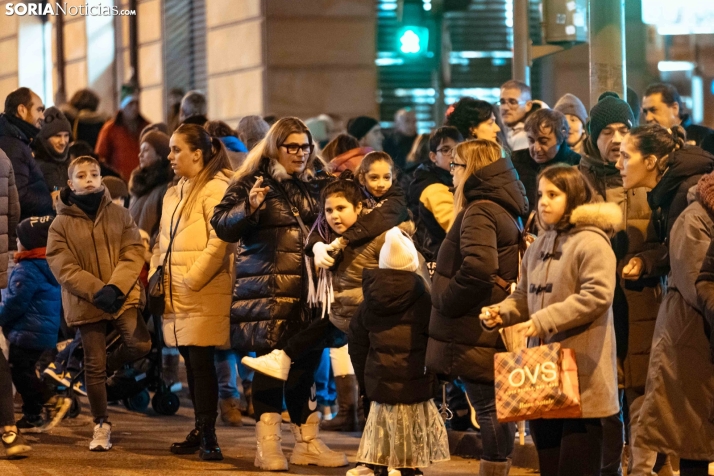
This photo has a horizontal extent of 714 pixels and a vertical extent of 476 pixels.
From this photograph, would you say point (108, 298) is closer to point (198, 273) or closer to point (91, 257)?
point (91, 257)

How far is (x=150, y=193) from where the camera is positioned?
35.7ft

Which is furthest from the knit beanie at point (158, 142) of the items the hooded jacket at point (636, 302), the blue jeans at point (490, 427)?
the blue jeans at point (490, 427)

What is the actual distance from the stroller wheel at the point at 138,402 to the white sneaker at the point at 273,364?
300 centimetres

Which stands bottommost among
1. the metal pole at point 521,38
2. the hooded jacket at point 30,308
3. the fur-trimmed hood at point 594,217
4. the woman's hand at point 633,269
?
the hooded jacket at point 30,308

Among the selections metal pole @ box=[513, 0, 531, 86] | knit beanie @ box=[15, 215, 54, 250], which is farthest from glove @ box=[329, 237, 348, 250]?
metal pole @ box=[513, 0, 531, 86]

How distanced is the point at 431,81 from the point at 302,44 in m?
2.03

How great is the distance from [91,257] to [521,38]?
172 inches

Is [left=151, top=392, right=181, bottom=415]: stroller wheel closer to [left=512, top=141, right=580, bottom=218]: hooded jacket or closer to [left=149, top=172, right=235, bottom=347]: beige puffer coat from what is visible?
[left=149, top=172, right=235, bottom=347]: beige puffer coat

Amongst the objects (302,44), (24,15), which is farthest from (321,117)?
(24,15)

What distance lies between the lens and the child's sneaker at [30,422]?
959cm

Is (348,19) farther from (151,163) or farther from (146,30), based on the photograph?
(151,163)

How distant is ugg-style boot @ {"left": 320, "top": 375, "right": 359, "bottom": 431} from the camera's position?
31.9ft

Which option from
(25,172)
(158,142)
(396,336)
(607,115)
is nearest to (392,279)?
(396,336)

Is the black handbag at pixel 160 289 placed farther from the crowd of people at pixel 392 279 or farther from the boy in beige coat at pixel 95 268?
the boy in beige coat at pixel 95 268
